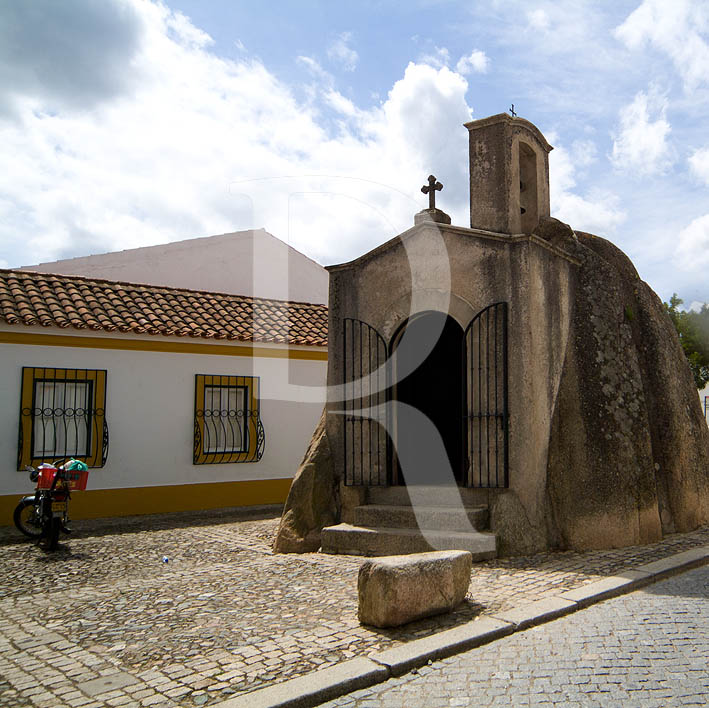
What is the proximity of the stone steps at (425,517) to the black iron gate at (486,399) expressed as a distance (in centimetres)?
37

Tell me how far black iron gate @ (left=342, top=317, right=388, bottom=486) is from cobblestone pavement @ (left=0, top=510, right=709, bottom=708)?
4.68 ft

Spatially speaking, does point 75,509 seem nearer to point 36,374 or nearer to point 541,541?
point 36,374

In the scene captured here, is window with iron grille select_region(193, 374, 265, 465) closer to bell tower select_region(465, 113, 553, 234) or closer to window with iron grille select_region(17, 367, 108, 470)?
window with iron grille select_region(17, 367, 108, 470)

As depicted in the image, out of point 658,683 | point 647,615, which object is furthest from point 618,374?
point 658,683

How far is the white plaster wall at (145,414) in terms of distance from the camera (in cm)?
1057

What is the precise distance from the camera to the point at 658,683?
3.90 meters

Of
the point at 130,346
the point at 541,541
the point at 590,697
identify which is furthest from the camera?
the point at 130,346

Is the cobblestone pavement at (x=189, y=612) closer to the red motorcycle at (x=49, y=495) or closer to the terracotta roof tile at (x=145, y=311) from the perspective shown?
the red motorcycle at (x=49, y=495)

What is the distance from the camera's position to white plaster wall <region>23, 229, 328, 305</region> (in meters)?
19.0

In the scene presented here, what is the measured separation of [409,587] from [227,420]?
27.7 feet

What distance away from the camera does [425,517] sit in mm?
7781

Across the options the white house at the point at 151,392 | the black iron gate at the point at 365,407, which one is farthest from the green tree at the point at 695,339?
the black iron gate at the point at 365,407

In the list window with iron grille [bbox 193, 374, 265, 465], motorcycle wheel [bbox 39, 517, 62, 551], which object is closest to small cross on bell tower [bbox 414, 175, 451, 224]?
window with iron grille [bbox 193, 374, 265, 465]

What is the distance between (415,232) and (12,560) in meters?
6.20
